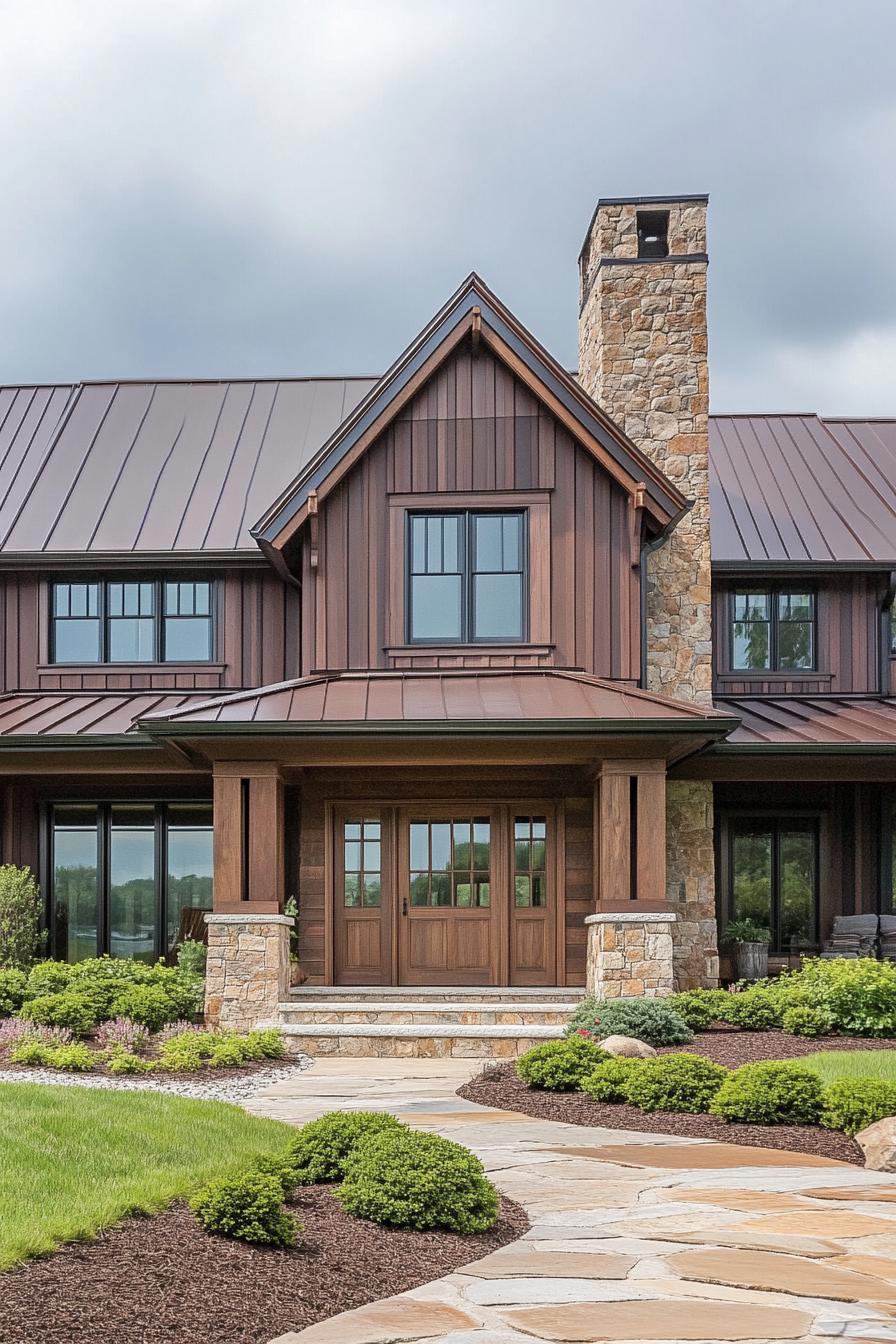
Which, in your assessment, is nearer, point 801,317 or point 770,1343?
point 770,1343

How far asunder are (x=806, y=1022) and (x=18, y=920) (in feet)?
29.8

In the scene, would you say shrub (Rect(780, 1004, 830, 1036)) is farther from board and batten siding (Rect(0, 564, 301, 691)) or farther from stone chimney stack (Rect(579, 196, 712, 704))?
board and batten siding (Rect(0, 564, 301, 691))

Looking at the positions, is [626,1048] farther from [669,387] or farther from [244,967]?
[669,387]

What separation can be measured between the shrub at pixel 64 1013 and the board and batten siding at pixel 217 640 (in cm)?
574

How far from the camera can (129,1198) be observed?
19.9ft

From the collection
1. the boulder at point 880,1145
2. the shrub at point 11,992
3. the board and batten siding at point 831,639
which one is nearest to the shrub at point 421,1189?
the boulder at point 880,1145

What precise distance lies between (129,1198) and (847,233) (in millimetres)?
15248

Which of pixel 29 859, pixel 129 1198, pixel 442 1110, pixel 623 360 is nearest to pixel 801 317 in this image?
pixel 623 360

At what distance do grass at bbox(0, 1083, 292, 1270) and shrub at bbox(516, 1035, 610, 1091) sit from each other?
8.04 feet

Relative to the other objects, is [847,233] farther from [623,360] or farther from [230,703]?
[230,703]

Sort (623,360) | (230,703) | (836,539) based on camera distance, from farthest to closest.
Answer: (836,539) < (623,360) < (230,703)

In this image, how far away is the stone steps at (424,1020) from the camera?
1258 cm

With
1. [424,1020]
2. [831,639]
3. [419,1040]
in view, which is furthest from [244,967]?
[831,639]

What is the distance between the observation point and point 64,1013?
12.1 metres
